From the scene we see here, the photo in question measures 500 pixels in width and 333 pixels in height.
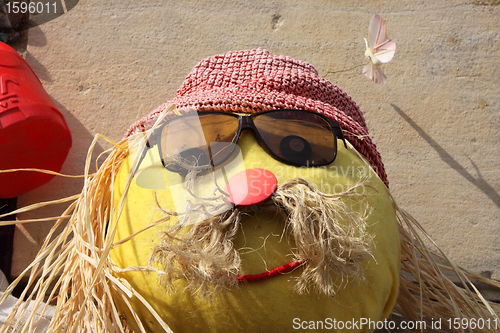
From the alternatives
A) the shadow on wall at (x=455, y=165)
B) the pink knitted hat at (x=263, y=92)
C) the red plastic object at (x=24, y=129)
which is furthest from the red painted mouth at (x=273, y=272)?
the shadow on wall at (x=455, y=165)

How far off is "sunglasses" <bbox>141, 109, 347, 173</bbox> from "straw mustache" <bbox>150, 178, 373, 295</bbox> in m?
0.10

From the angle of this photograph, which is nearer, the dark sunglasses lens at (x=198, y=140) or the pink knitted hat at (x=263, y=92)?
the dark sunglasses lens at (x=198, y=140)

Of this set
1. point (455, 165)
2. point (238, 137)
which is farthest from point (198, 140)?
point (455, 165)

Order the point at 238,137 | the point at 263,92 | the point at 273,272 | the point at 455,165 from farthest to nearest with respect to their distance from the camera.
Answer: the point at 455,165 < the point at 263,92 < the point at 238,137 < the point at 273,272

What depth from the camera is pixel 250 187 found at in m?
0.68

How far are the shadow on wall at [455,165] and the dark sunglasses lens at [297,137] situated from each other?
32.1 inches

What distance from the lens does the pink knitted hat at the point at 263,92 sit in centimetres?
87

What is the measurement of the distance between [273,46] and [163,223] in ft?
3.64

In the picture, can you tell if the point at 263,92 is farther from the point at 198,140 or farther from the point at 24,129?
the point at 24,129

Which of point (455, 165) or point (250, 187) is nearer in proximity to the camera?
point (250, 187)

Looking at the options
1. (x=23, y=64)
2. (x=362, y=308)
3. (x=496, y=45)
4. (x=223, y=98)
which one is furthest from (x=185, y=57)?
(x=496, y=45)

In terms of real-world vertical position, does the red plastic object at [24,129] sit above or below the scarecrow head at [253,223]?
below

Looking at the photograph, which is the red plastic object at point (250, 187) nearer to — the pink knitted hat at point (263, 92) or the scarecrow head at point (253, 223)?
the scarecrow head at point (253, 223)

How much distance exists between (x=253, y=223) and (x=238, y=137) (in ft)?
0.63
